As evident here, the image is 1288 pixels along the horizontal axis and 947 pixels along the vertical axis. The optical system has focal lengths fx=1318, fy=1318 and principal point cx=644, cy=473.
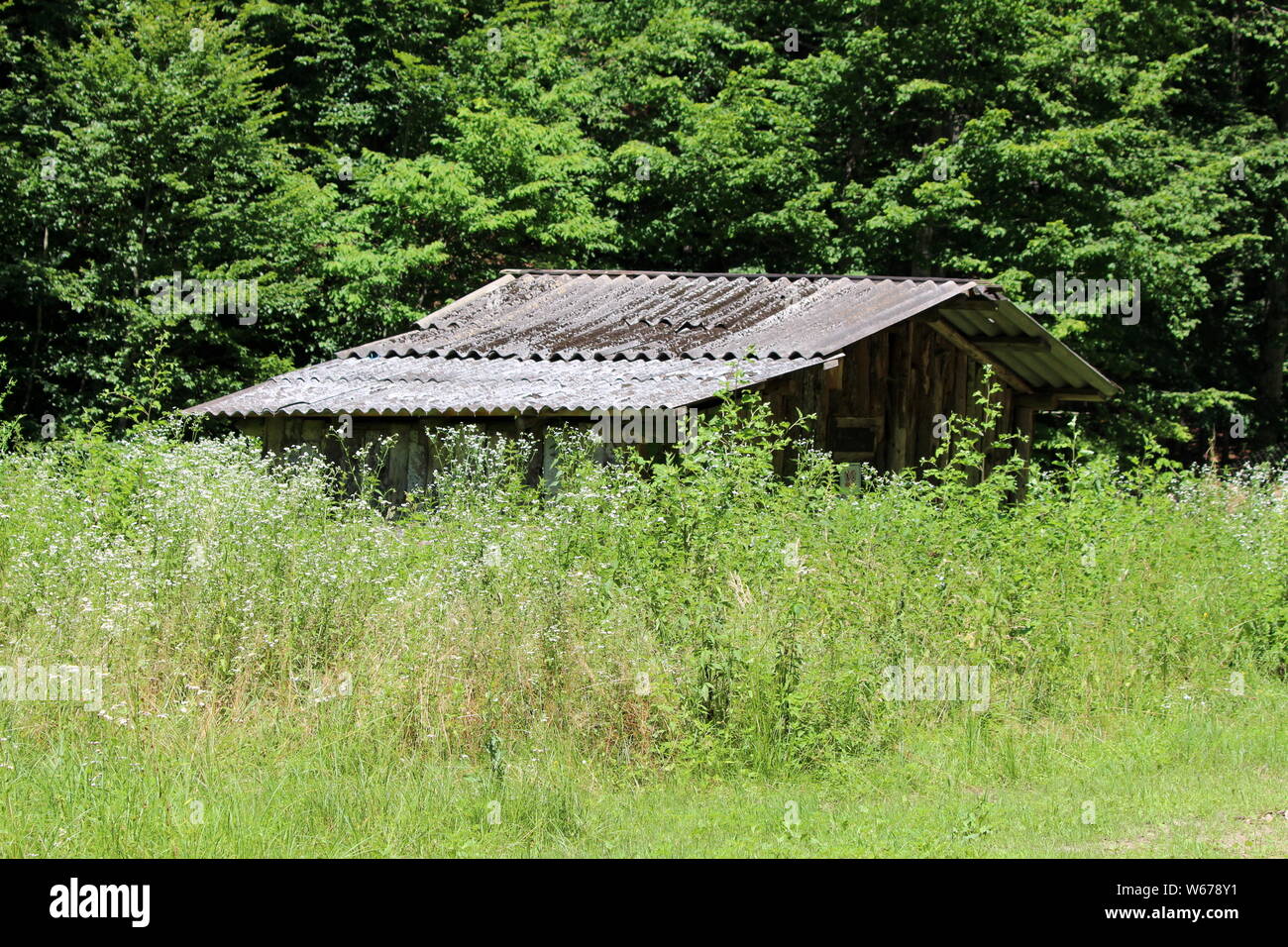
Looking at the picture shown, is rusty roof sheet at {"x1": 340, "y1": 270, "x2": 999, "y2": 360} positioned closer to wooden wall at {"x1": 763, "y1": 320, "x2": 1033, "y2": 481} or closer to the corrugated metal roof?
the corrugated metal roof

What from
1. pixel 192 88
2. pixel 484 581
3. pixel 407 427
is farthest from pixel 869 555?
pixel 192 88

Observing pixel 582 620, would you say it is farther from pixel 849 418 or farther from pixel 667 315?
pixel 667 315

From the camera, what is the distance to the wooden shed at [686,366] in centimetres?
1440

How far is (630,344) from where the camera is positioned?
1636 centimetres

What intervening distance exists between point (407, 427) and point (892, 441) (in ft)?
20.2

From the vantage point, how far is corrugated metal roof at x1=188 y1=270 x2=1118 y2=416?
1428 centimetres

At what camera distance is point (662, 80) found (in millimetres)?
27938

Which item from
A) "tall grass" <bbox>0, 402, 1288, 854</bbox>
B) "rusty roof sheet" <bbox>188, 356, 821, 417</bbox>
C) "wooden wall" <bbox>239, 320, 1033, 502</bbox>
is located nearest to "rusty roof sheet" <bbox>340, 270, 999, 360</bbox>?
"rusty roof sheet" <bbox>188, 356, 821, 417</bbox>

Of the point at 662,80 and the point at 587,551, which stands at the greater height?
the point at 662,80

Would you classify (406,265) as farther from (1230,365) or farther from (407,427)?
(1230,365)

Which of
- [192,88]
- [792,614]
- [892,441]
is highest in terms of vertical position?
[192,88]

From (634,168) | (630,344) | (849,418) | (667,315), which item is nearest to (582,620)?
(630,344)

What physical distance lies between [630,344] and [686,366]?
1622mm

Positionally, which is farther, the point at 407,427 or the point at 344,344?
the point at 344,344
